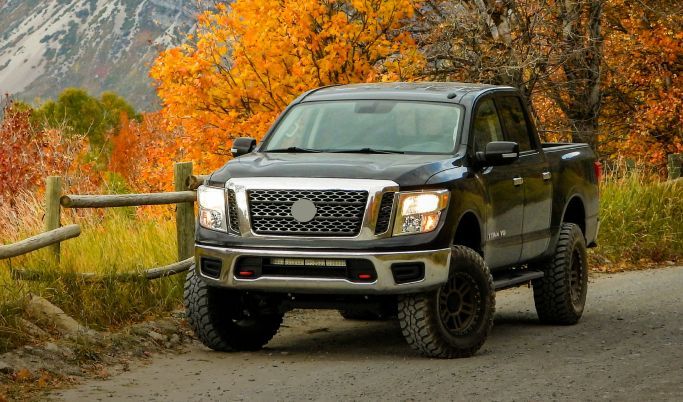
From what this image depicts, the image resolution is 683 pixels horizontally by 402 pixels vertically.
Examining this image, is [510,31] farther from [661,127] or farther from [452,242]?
[452,242]

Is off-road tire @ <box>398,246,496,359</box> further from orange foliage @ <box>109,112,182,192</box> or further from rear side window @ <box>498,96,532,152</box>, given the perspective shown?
orange foliage @ <box>109,112,182,192</box>

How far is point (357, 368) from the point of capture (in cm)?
927

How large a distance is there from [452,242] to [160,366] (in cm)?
232

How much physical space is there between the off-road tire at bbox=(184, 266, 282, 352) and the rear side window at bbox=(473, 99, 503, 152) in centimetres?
218

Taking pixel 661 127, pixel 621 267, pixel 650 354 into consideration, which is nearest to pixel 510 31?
pixel 621 267

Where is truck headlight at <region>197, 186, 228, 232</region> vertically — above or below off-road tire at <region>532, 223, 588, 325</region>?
above

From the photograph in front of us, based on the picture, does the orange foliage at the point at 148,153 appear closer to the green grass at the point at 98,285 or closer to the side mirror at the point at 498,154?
the green grass at the point at 98,285

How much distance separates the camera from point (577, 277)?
12.3 m

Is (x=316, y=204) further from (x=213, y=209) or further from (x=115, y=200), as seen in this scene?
(x=115, y=200)

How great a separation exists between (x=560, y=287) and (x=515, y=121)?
1.53m

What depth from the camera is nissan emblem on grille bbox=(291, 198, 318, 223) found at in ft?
30.4

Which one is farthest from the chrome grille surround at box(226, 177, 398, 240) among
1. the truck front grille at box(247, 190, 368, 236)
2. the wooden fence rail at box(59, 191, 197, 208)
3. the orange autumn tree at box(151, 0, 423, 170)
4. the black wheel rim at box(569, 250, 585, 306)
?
the orange autumn tree at box(151, 0, 423, 170)

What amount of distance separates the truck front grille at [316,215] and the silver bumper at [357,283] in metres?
0.18

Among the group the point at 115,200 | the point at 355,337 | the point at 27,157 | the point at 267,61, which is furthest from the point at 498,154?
the point at 27,157
